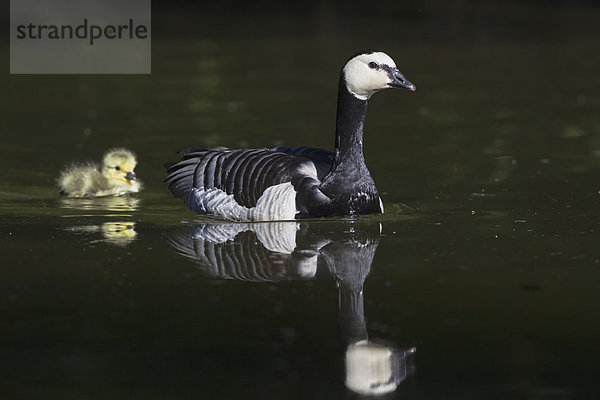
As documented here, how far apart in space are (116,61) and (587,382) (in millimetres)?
14279

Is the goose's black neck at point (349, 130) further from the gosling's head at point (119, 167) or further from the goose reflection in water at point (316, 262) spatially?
the gosling's head at point (119, 167)

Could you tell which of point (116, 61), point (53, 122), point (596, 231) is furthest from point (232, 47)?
point (596, 231)

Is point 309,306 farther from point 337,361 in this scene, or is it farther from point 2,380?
point 2,380

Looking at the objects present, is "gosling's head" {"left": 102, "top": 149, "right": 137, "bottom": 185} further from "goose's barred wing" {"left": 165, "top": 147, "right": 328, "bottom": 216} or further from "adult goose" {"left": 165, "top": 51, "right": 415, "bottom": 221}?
"adult goose" {"left": 165, "top": 51, "right": 415, "bottom": 221}

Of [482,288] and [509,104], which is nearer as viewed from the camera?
[482,288]

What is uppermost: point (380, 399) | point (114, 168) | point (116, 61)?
point (116, 61)

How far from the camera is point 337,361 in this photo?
19.4ft

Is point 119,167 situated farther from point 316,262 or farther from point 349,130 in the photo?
point 316,262

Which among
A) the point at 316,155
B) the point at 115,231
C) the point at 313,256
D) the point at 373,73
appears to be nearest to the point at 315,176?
the point at 316,155

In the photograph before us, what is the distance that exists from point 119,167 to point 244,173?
1.99 meters

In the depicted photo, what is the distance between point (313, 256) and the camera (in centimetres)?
808

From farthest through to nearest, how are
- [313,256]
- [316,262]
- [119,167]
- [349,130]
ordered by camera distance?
1. [119,167]
2. [349,130]
3. [313,256]
4. [316,262]

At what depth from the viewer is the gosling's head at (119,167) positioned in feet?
35.9

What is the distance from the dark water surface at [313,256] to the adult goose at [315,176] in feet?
0.52
